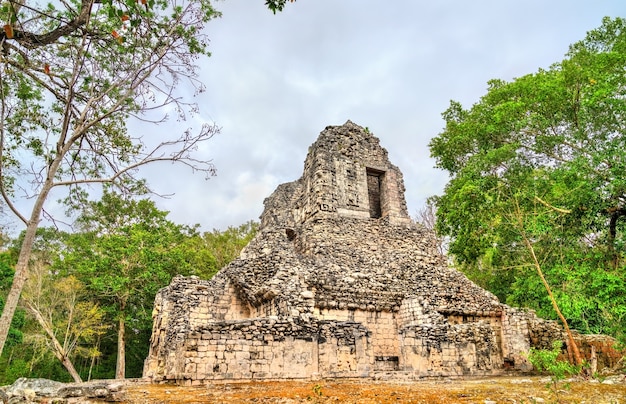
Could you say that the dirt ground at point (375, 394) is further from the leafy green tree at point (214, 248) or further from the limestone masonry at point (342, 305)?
the leafy green tree at point (214, 248)

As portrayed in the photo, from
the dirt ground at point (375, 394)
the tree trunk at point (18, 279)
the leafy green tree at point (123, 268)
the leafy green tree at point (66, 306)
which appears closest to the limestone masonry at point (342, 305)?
the dirt ground at point (375, 394)

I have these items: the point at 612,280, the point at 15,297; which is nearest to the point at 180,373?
the point at 15,297

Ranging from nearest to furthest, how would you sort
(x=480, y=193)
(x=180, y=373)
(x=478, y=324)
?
1. (x=180, y=373)
2. (x=480, y=193)
3. (x=478, y=324)

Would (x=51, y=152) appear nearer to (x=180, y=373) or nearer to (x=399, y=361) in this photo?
(x=180, y=373)

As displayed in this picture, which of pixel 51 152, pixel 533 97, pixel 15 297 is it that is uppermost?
pixel 533 97

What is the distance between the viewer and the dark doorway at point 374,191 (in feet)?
57.1

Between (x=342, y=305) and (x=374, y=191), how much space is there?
23.6 ft

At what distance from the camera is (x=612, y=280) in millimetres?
8812

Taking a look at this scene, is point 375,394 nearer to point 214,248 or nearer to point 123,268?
point 123,268

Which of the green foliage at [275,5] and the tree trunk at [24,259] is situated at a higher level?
the green foliage at [275,5]

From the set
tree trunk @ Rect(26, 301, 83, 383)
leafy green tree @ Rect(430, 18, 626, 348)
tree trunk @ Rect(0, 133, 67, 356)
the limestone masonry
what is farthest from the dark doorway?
tree trunk @ Rect(26, 301, 83, 383)

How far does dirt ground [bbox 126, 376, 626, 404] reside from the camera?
229 inches

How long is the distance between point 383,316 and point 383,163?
7623mm

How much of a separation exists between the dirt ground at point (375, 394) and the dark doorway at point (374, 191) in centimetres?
1004
